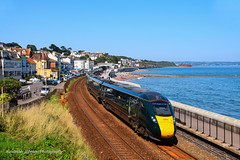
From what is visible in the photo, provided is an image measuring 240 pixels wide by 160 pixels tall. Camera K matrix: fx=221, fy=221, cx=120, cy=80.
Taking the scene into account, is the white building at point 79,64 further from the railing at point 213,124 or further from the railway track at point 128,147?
the railing at point 213,124

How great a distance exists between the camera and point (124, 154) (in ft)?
42.2

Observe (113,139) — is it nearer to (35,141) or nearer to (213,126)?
(35,141)

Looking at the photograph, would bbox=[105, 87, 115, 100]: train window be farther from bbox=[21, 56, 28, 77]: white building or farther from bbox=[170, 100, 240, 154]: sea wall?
bbox=[21, 56, 28, 77]: white building

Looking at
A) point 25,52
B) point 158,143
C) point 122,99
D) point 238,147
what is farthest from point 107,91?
point 25,52

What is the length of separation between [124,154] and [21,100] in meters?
29.0

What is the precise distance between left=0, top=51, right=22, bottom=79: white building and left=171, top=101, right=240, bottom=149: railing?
49.3 metres

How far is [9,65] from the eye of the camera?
56562 mm

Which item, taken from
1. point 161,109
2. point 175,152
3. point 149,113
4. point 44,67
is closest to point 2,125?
point 149,113

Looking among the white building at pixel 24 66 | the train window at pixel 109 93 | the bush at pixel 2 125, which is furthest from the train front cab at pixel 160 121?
the white building at pixel 24 66

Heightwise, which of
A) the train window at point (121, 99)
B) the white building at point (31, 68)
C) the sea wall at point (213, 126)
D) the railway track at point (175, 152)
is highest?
the white building at point (31, 68)

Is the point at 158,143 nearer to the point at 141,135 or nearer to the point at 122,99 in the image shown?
the point at 141,135

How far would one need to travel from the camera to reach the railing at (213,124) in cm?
1254

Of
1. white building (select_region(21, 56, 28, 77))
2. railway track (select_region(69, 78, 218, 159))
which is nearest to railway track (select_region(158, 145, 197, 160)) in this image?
railway track (select_region(69, 78, 218, 159))

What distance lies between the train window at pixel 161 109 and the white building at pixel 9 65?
49.3 metres
